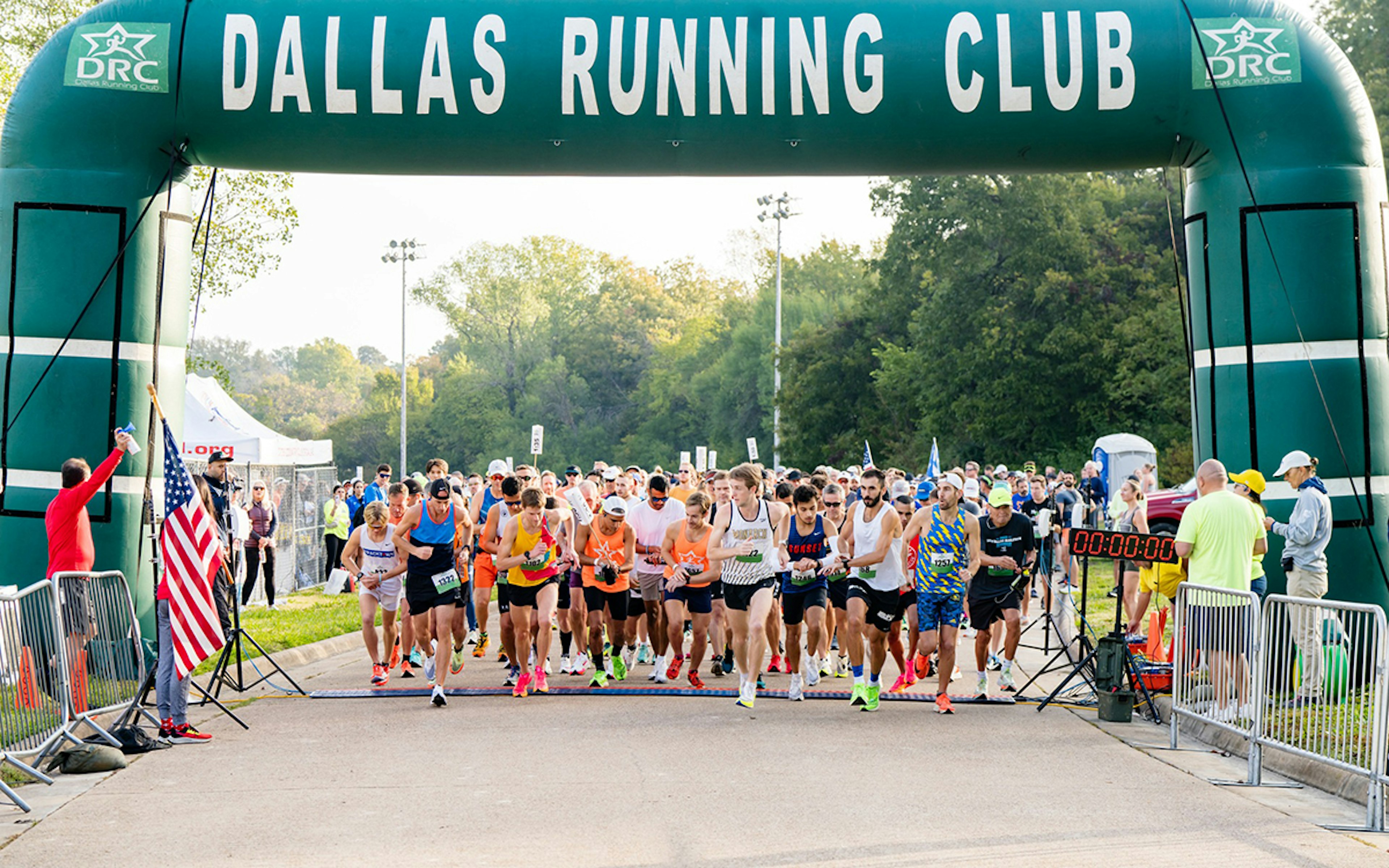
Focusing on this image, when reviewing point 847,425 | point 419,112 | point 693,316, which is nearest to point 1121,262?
point 847,425

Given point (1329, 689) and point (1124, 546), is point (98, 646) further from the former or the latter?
point (1329, 689)

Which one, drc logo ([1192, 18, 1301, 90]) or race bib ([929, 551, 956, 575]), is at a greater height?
drc logo ([1192, 18, 1301, 90])

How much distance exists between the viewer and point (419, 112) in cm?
1153

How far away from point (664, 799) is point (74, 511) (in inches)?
212

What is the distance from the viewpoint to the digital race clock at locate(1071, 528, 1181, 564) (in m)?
10.8

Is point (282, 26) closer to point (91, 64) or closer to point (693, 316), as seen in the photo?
point (91, 64)

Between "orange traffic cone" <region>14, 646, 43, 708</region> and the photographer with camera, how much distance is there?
197 cm

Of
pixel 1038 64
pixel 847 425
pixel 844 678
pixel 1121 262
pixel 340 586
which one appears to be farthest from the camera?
pixel 847 425

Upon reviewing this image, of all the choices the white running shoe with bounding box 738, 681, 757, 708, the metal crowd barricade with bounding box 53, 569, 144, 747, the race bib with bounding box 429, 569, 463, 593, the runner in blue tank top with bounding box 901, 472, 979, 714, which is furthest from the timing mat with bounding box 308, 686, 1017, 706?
the metal crowd barricade with bounding box 53, 569, 144, 747

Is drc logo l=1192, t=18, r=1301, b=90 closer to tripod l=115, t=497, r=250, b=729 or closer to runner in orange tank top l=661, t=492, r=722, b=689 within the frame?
runner in orange tank top l=661, t=492, r=722, b=689

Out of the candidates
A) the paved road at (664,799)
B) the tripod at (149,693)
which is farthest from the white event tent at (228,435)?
the paved road at (664,799)

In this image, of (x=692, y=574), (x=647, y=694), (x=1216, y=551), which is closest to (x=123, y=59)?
(x=692, y=574)

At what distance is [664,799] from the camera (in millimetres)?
8000

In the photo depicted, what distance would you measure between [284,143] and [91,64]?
5.18 ft
